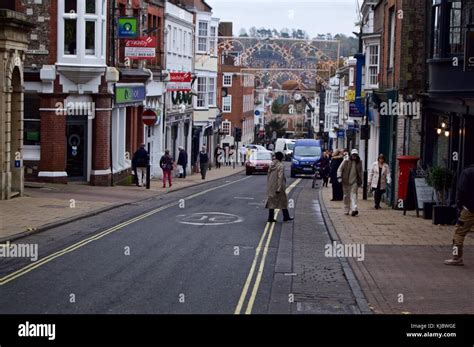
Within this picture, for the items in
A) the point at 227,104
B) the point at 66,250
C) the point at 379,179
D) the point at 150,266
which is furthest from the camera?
the point at 227,104

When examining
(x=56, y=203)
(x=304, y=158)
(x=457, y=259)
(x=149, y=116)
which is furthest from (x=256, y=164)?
(x=457, y=259)

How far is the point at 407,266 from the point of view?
652 inches

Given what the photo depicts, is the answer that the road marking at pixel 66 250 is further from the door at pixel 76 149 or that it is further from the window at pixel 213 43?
the window at pixel 213 43

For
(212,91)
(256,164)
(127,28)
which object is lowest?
(256,164)

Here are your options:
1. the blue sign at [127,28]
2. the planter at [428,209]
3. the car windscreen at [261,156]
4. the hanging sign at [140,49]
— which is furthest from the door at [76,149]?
the car windscreen at [261,156]

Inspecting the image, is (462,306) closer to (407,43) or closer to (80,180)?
(407,43)

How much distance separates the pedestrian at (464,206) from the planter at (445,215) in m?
6.96

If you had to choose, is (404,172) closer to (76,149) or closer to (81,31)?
(76,149)

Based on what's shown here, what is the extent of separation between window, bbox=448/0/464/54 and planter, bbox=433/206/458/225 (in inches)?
155

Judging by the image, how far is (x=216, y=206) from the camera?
2817 centimetres

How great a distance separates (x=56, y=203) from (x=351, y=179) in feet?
27.7

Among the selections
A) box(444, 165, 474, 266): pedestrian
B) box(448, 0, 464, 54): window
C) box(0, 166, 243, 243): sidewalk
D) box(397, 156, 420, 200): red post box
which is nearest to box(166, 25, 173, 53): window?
box(0, 166, 243, 243): sidewalk

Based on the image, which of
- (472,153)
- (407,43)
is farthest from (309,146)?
(472,153)

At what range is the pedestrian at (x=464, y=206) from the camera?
1603 centimetres
